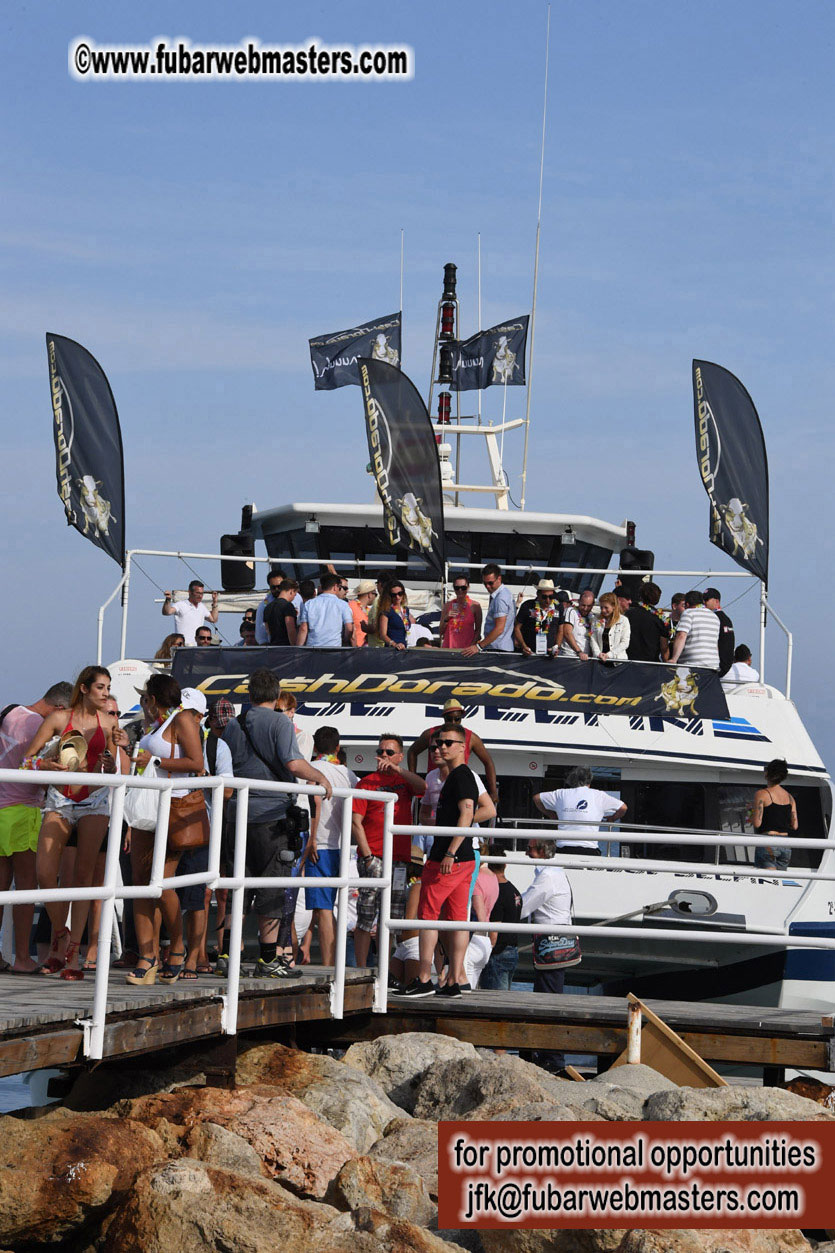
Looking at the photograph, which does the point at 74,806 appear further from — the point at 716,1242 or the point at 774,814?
the point at 774,814

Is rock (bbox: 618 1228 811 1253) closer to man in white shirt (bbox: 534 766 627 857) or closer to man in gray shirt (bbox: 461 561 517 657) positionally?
man in white shirt (bbox: 534 766 627 857)

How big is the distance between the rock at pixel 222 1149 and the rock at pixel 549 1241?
3.14 ft

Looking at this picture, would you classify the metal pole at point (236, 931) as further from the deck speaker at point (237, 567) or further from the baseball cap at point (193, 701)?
the deck speaker at point (237, 567)

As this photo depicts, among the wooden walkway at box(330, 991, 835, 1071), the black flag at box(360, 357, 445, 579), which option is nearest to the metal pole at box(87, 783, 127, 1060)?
the wooden walkway at box(330, 991, 835, 1071)

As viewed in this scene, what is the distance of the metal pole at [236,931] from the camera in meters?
7.18

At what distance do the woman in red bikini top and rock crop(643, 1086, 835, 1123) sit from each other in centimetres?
286

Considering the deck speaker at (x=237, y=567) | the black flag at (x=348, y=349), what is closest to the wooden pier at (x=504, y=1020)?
the deck speaker at (x=237, y=567)

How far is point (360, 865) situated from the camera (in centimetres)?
988

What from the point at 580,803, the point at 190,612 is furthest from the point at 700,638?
the point at 190,612

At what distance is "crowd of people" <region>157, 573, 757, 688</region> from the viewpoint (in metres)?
14.5

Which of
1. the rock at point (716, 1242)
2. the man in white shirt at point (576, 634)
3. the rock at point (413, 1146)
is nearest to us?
the rock at point (716, 1242)

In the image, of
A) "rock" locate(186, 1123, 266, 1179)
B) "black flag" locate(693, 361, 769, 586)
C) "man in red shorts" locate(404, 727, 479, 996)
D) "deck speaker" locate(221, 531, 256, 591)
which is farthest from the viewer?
"deck speaker" locate(221, 531, 256, 591)

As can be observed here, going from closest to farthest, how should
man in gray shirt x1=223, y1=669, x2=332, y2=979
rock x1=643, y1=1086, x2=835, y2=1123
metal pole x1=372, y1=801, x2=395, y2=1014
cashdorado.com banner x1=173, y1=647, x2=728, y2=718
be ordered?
rock x1=643, y1=1086, x2=835, y2=1123, man in gray shirt x1=223, y1=669, x2=332, y2=979, metal pole x1=372, y1=801, x2=395, y2=1014, cashdorado.com banner x1=173, y1=647, x2=728, y2=718

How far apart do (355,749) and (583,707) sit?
2.05 metres
